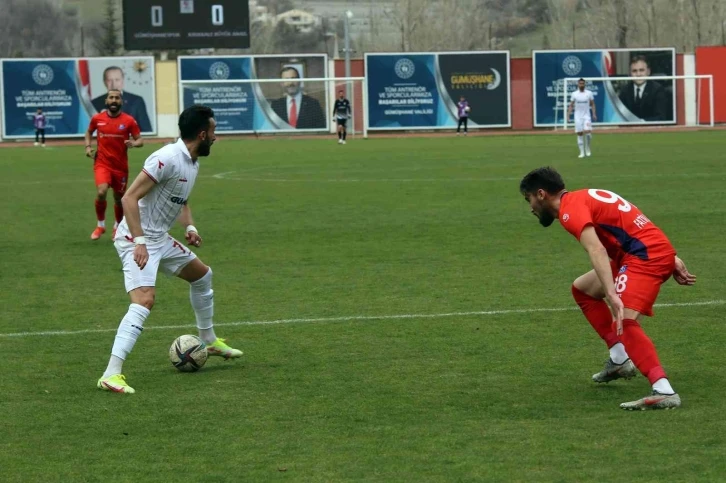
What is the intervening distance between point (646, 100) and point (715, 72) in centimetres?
544

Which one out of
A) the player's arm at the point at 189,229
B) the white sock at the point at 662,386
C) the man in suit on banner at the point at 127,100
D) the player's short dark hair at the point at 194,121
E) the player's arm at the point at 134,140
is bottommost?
the white sock at the point at 662,386

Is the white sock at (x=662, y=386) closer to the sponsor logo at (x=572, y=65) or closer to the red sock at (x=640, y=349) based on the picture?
the red sock at (x=640, y=349)

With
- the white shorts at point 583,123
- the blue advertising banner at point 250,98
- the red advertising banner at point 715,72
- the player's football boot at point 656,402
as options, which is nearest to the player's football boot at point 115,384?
the player's football boot at point 656,402

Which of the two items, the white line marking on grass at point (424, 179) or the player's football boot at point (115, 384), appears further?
the white line marking on grass at point (424, 179)

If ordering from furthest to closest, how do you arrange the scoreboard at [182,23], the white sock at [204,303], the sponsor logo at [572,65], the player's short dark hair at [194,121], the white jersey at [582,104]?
the sponsor logo at [572,65], the scoreboard at [182,23], the white jersey at [582,104], the white sock at [204,303], the player's short dark hair at [194,121]

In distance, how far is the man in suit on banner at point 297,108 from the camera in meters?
54.0

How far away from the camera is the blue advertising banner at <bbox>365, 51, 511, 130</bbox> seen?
55.9 meters

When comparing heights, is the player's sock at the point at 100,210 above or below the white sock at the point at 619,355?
above

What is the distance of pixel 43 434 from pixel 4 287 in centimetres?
628

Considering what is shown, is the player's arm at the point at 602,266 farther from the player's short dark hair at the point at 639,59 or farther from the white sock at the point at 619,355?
the player's short dark hair at the point at 639,59

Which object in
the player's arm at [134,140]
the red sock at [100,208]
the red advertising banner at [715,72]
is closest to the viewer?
the player's arm at [134,140]

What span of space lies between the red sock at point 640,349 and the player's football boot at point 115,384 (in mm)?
3157

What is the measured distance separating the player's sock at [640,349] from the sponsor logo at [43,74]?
164 feet

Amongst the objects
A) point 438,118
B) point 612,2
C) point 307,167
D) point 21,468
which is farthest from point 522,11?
point 21,468
